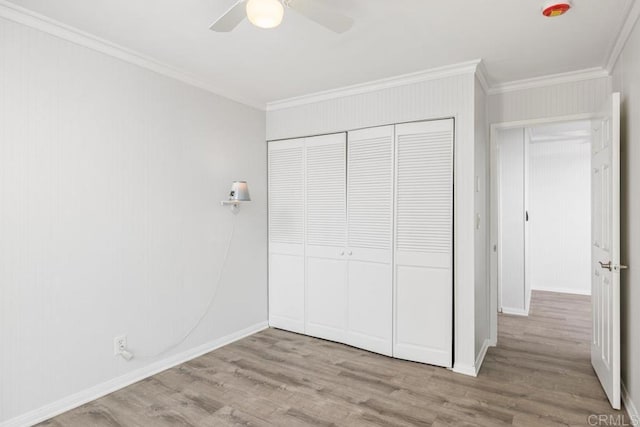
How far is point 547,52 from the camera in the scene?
9.22 feet

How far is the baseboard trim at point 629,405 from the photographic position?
2221mm

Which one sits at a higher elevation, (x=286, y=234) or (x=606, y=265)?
(x=286, y=234)

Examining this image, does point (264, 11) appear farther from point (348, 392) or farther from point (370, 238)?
point (348, 392)

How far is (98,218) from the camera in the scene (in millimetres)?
2676

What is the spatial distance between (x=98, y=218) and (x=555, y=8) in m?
3.28

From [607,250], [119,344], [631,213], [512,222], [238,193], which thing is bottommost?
[119,344]

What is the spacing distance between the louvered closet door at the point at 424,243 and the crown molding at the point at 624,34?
122 cm

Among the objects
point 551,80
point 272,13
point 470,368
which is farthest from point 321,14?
point 470,368

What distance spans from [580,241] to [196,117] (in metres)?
6.24

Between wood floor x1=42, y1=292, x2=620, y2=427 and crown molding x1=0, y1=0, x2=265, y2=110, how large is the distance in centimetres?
254

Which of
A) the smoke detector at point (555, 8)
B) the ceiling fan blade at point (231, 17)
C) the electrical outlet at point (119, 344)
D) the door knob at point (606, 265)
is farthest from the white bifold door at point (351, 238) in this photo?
the ceiling fan blade at point (231, 17)

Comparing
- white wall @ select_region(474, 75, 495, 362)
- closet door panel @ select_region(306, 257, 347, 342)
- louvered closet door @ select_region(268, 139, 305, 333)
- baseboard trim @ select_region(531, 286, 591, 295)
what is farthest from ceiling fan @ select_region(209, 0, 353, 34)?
baseboard trim @ select_region(531, 286, 591, 295)

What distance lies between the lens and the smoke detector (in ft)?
6.84

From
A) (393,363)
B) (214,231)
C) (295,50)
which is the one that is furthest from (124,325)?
(295,50)
